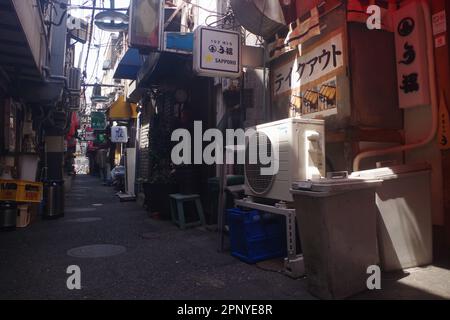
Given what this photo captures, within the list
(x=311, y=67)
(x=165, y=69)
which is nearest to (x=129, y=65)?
(x=165, y=69)

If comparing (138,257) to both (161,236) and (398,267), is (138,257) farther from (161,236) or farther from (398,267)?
(398,267)

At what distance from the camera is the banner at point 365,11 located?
189 inches

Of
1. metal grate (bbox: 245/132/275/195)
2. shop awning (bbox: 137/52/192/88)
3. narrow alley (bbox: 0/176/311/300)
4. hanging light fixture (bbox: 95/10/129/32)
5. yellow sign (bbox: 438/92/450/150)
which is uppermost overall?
hanging light fixture (bbox: 95/10/129/32)

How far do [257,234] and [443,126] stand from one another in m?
3.14

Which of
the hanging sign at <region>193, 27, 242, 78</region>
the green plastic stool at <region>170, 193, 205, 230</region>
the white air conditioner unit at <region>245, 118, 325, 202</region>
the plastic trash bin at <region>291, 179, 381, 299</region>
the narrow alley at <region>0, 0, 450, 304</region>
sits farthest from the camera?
the green plastic stool at <region>170, 193, 205, 230</region>

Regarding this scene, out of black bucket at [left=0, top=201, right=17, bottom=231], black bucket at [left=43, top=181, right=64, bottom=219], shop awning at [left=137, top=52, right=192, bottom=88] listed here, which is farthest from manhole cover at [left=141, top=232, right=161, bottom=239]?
shop awning at [left=137, top=52, right=192, bottom=88]

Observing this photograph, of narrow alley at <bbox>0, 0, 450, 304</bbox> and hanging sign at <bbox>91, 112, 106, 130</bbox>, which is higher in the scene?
hanging sign at <bbox>91, 112, 106, 130</bbox>

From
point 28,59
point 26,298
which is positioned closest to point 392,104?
point 26,298

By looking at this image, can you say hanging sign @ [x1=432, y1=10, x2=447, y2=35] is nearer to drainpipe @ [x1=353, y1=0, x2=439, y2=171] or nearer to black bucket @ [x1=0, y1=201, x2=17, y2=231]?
drainpipe @ [x1=353, y1=0, x2=439, y2=171]

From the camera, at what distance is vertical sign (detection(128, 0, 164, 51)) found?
27.0 ft

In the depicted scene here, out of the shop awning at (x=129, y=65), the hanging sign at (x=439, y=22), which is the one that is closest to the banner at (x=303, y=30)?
the hanging sign at (x=439, y=22)

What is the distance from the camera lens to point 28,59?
7766 millimetres

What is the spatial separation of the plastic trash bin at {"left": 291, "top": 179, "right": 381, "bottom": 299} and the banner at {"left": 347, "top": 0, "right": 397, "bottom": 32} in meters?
2.73

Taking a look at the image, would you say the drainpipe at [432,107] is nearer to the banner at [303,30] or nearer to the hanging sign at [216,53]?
the banner at [303,30]
